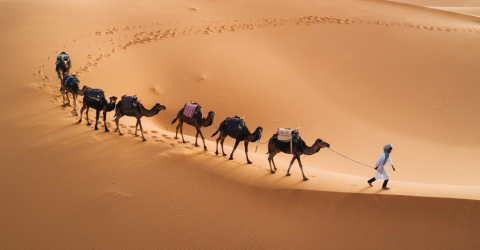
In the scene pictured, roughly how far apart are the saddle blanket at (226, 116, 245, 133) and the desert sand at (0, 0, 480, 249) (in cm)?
116

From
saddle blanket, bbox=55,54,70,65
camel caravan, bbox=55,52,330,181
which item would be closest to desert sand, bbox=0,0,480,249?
camel caravan, bbox=55,52,330,181

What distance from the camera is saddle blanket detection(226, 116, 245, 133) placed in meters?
10.6

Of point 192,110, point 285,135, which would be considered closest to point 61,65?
point 192,110

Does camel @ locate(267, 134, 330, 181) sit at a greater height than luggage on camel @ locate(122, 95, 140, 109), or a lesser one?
lesser

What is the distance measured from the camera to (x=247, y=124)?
15.4m

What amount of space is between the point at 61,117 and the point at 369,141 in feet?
42.0

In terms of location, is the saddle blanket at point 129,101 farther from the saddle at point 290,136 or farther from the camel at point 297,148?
the saddle at point 290,136

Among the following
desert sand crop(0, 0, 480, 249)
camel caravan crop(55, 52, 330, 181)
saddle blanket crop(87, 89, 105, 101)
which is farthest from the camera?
saddle blanket crop(87, 89, 105, 101)

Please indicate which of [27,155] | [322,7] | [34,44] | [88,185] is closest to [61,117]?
[27,155]

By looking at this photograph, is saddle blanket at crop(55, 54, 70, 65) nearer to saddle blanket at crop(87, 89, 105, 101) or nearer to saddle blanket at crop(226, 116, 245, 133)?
saddle blanket at crop(87, 89, 105, 101)

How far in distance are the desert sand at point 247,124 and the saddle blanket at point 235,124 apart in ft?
3.79

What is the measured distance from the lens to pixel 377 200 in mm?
8922

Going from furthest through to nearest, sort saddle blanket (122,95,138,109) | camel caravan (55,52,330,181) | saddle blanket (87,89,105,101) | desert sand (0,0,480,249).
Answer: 1. saddle blanket (87,89,105,101)
2. saddle blanket (122,95,138,109)
3. camel caravan (55,52,330,181)
4. desert sand (0,0,480,249)

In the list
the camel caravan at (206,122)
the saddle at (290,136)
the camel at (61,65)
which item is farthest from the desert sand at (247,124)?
the saddle at (290,136)
